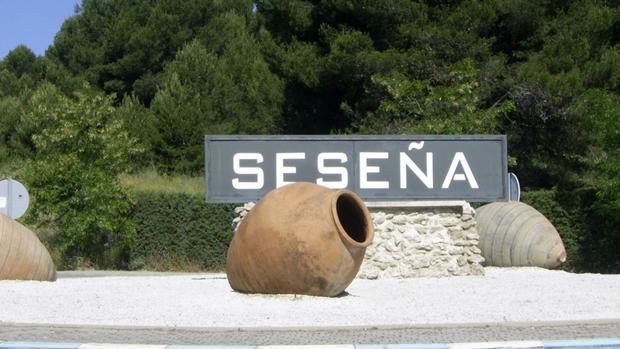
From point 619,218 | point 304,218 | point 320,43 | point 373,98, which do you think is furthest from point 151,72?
point 304,218

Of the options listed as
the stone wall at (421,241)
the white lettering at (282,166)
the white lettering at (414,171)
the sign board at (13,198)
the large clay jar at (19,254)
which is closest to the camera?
the large clay jar at (19,254)

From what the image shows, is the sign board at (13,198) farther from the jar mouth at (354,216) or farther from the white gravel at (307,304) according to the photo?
the jar mouth at (354,216)

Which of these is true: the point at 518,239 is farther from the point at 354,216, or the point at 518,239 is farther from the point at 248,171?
the point at 354,216

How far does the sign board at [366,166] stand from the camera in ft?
56.8

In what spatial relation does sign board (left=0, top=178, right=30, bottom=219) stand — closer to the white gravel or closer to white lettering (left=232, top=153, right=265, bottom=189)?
the white gravel

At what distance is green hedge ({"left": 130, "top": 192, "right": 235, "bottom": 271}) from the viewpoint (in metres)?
25.5

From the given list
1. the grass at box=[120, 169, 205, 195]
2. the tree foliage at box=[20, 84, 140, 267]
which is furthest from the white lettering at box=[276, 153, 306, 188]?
the grass at box=[120, 169, 205, 195]

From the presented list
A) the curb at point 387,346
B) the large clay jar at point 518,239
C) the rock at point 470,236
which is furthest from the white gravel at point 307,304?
A: the large clay jar at point 518,239

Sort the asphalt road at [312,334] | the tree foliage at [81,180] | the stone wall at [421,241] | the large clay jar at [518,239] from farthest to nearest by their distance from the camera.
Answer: the tree foliage at [81,180] → the large clay jar at [518,239] → the stone wall at [421,241] → the asphalt road at [312,334]

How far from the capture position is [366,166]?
17578 mm

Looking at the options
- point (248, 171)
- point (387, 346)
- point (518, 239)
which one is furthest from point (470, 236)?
point (387, 346)

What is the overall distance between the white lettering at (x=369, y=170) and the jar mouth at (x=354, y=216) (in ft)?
12.5

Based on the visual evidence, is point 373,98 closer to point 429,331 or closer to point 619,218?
point 619,218

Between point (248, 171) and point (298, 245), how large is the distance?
213 inches
